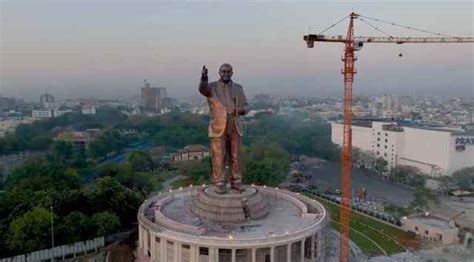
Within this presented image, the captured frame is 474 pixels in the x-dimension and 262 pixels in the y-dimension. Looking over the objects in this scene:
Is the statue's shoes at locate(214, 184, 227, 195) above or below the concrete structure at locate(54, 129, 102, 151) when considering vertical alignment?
above

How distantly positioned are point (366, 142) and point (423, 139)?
815 cm

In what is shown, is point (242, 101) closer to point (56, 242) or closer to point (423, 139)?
point (56, 242)

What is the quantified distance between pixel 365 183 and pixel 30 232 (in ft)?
97.4

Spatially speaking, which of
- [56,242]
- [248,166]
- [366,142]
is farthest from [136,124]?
[56,242]

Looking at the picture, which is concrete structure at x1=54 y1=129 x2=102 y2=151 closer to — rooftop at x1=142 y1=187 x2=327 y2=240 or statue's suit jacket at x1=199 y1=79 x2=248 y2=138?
rooftop at x1=142 y1=187 x2=327 y2=240

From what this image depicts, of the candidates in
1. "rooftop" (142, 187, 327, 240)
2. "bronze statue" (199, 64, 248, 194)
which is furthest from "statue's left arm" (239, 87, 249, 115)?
"rooftop" (142, 187, 327, 240)

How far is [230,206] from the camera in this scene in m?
18.5

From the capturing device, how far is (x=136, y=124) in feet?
257

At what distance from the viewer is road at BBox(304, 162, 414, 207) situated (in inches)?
1345

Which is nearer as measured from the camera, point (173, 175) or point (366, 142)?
point (173, 175)

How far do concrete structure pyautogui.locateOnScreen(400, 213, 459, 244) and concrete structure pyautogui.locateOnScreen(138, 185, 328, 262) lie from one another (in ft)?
24.6

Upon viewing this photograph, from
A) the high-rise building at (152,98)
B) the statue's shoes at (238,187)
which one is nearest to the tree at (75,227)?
the statue's shoes at (238,187)

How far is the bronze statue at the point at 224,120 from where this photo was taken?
19.2 meters

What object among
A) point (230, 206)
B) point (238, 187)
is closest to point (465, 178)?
point (238, 187)
